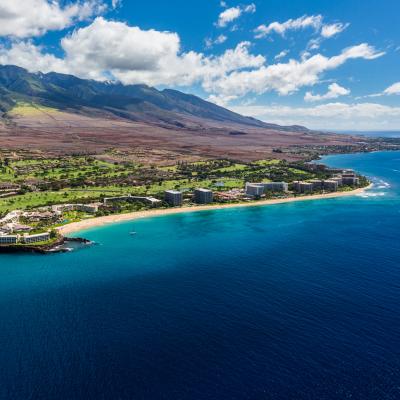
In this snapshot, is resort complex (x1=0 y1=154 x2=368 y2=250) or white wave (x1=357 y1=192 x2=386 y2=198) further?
white wave (x1=357 y1=192 x2=386 y2=198)

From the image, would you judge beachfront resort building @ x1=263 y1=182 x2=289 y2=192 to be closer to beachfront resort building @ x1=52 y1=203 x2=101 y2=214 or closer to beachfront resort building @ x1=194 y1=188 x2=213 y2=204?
beachfront resort building @ x1=194 y1=188 x2=213 y2=204

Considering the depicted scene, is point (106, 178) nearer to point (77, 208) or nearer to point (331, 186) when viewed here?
point (77, 208)

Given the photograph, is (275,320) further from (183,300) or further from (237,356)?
(183,300)

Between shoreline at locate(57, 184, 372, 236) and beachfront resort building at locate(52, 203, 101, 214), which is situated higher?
beachfront resort building at locate(52, 203, 101, 214)

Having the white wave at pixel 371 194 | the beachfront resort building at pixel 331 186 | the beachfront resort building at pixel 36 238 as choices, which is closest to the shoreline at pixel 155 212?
the white wave at pixel 371 194

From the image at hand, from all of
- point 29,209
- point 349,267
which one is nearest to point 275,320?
point 349,267

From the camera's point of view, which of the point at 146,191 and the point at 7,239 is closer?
the point at 7,239

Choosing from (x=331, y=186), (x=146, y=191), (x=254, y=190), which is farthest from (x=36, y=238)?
(x=331, y=186)

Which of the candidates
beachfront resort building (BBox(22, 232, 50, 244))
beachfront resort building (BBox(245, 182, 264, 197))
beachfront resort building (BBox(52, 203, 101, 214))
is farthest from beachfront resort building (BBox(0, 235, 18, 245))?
beachfront resort building (BBox(245, 182, 264, 197))

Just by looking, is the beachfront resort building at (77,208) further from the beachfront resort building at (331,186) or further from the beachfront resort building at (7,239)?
the beachfront resort building at (331,186)
